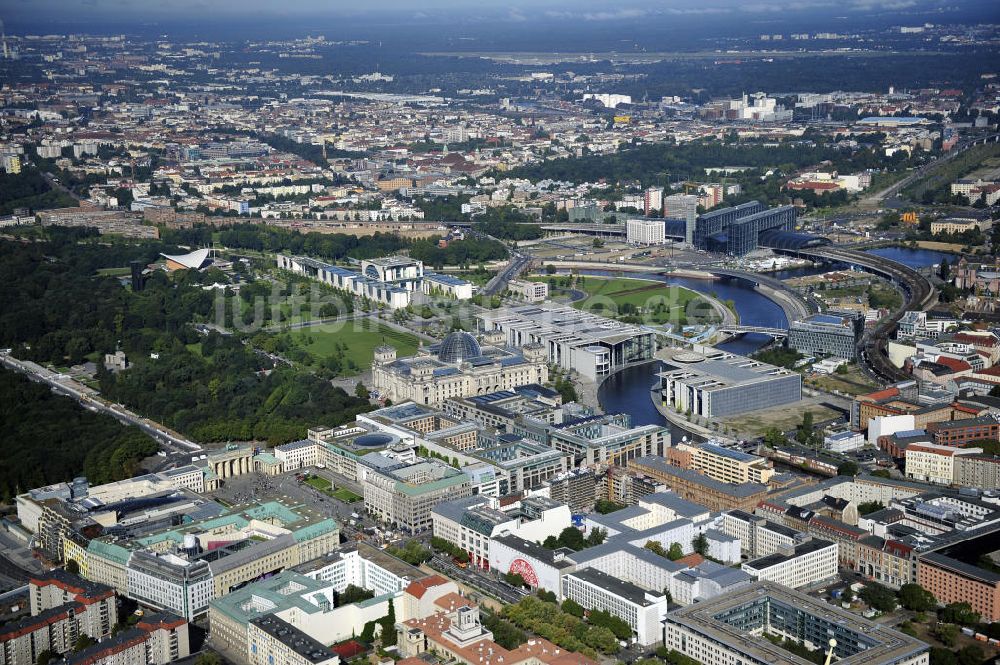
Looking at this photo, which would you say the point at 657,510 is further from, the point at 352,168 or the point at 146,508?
the point at 352,168

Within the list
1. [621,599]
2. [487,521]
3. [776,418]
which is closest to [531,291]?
[776,418]

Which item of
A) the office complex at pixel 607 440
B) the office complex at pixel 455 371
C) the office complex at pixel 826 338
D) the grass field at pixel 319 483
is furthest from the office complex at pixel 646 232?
the grass field at pixel 319 483

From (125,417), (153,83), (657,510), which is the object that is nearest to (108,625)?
(657,510)

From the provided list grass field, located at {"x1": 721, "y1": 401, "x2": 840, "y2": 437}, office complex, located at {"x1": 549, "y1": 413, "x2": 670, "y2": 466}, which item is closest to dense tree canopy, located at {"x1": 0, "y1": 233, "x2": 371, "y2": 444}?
office complex, located at {"x1": 549, "y1": 413, "x2": 670, "y2": 466}

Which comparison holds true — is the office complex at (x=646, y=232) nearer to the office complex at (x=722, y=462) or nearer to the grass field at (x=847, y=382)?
the grass field at (x=847, y=382)

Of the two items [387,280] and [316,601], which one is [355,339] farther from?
[316,601]

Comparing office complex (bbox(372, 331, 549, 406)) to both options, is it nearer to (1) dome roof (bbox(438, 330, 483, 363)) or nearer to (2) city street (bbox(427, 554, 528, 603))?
(1) dome roof (bbox(438, 330, 483, 363))
